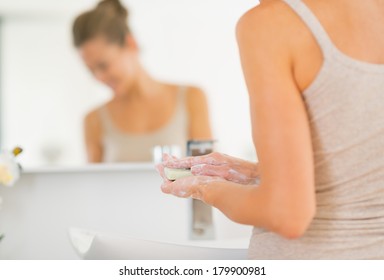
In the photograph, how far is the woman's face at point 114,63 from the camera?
196cm

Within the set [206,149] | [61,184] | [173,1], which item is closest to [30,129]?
[61,184]

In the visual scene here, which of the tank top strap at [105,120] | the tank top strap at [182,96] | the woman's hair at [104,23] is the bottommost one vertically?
the tank top strap at [105,120]

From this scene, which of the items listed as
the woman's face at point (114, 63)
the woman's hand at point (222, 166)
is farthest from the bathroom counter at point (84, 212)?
the woman's hand at point (222, 166)

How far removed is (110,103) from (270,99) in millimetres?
1439

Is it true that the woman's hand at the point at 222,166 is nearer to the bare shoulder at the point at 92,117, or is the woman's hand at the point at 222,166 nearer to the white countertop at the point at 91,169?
the white countertop at the point at 91,169

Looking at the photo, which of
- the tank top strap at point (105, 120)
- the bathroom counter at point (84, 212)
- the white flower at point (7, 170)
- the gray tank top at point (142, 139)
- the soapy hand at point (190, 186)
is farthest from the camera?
the tank top strap at point (105, 120)

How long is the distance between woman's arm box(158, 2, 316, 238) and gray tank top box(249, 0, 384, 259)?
32mm

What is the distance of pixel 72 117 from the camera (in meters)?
2.05

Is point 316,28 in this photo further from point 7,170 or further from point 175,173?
point 7,170

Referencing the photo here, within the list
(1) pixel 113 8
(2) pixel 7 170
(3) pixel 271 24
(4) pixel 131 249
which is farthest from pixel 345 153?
(1) pixel 113 8

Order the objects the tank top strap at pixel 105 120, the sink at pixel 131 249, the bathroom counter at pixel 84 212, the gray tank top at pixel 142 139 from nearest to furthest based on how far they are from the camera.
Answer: the sink at pixel 131 249 < the bathroom counter at pixel 84 212 < the gray tank top at pixel 142 139 < the tank top strap at pixel 105 120

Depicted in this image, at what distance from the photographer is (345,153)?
613mm

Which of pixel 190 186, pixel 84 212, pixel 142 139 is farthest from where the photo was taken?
pixel 142 139

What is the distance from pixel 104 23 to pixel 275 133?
1.50 meters
